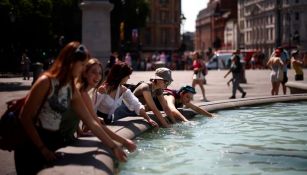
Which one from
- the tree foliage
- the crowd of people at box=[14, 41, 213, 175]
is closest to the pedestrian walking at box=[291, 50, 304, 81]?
the crowd of people at box=[14, 41, 213, 175]

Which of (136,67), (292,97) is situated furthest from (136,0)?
(292,97)

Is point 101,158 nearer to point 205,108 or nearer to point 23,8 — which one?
point 205,108

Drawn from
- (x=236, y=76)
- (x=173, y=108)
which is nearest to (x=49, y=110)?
(x=173, y=108)

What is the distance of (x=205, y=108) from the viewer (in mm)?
10305

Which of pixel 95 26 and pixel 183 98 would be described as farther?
pixel 95 26

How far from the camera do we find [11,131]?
4477mm

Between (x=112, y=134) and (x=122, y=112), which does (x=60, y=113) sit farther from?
Result: (x=122, y=112)

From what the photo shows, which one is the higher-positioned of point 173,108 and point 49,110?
point 49,110

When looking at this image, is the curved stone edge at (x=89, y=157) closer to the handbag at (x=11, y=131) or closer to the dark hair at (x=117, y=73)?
the handbag at (x=11, y=131)

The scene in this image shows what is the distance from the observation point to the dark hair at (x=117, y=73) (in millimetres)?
7000

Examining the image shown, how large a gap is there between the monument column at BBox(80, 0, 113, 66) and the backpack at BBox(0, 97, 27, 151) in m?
16.3

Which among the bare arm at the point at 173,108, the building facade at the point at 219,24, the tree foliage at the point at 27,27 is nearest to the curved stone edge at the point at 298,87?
the bare arm at the point at 173,108

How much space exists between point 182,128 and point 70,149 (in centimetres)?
356

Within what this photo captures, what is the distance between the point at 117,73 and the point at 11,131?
2.73 meters
